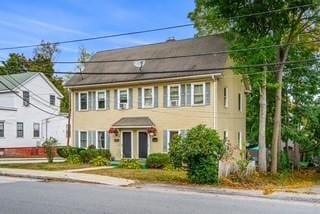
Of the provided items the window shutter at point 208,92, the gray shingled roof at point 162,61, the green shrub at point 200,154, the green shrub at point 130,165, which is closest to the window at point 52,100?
the gray shingled roof at point 162,61

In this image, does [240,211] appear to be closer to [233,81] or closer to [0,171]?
[0,171]

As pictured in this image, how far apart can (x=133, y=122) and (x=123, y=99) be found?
200 centimetres

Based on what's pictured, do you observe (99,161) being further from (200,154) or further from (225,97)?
(200,154)

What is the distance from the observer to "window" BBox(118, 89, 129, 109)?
3070cm

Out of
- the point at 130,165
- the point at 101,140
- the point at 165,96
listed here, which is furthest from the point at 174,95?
the point at 101,140

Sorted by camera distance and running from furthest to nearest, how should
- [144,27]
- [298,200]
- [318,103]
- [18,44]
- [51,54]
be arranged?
1. [51,54]
2. [318,103]
3. [18,44]
4. [144,27]
5. [298,200]

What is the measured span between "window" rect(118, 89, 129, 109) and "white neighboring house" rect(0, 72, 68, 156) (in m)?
14.8

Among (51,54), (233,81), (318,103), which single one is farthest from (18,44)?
(51,54)

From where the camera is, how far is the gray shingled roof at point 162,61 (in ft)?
92.9

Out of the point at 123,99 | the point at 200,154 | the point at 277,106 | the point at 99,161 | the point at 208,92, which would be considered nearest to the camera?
the point at 200,154

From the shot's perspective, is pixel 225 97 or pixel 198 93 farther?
pixel 225 97

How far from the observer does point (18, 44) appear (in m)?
27.3

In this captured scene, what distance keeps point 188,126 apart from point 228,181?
1034cm

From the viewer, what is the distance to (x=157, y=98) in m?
29.4
